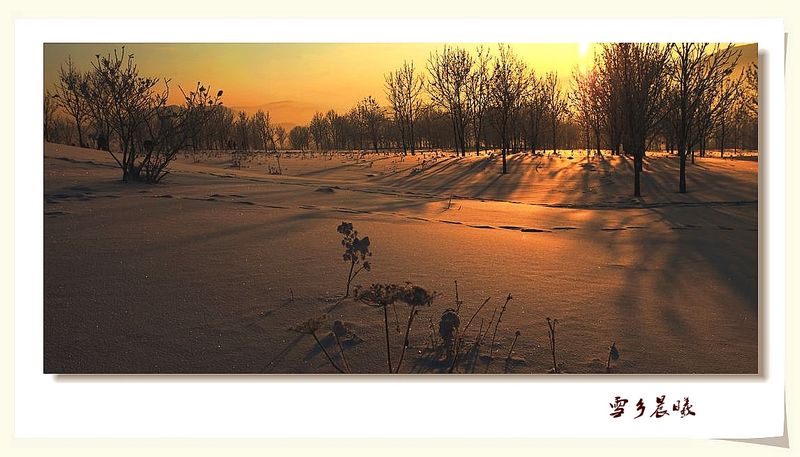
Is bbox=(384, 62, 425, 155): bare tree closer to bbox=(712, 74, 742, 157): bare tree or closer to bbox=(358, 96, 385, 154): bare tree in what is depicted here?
bbox=(358, 96, 385, 154): bare tree

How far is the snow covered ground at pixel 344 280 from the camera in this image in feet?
8.14

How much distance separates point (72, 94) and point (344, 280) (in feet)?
11.1

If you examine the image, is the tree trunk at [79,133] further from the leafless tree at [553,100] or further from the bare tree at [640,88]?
the leafless tree at [553,100]

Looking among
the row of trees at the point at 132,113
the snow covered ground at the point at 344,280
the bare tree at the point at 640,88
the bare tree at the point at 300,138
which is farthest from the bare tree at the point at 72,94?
the bare tree at the point at 300,138

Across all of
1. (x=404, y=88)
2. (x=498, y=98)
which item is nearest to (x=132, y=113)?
(x=404, y=88)

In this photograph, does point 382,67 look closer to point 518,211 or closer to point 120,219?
point 120,219

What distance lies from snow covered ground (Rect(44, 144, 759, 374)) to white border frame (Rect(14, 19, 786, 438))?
0.13m

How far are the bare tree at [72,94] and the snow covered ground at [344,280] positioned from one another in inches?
19.5

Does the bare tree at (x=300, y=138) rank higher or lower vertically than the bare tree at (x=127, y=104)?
higher

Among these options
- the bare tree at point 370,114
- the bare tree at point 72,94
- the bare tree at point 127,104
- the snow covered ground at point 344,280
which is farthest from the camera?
the bare tree at point 370,114
